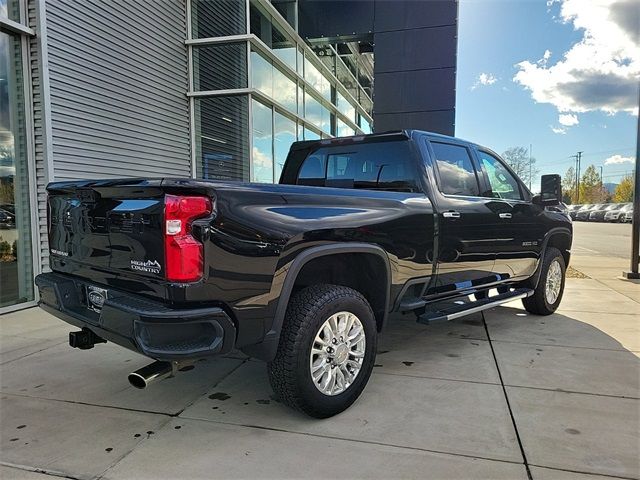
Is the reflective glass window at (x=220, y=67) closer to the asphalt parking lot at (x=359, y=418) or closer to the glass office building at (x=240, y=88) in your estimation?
the glass office building at (x=240, y=88)

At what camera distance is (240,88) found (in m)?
9.33

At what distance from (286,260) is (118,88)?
6149mm

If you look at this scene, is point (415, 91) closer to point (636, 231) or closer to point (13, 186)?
point (636, 231)

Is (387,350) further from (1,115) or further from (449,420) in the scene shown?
(1,115)

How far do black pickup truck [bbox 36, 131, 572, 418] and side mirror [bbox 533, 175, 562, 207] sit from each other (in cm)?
105

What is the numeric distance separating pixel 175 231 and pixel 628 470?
269 centimetres

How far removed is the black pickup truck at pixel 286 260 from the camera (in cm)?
239

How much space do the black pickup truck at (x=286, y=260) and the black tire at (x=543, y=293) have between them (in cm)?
135

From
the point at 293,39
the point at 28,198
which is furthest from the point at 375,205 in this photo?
the point at 293,39

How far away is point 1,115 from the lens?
579 cm

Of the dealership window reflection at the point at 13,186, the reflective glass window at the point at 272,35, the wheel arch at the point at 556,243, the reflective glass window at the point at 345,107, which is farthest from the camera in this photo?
the reflective glass window at the point at 345,107

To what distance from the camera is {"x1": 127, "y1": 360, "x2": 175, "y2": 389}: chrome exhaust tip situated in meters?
2.45

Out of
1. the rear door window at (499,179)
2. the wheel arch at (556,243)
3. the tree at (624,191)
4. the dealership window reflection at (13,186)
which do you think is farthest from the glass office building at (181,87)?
the tree at (624,191)

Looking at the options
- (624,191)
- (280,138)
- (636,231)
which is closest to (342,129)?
(280,138)
